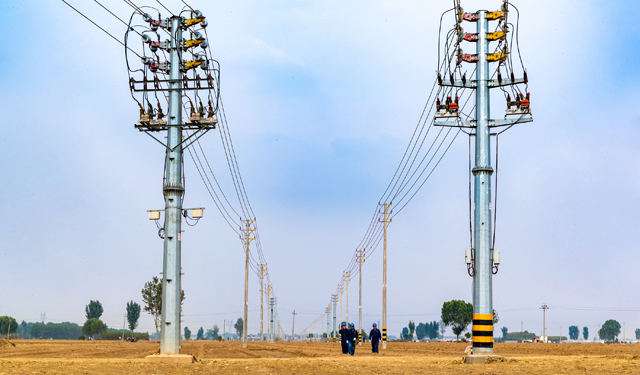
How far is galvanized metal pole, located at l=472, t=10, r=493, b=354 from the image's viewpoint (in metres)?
25.5

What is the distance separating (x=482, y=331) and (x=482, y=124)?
7923 mm

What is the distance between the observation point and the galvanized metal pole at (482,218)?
25.5m

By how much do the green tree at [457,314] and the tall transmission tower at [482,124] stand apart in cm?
12440

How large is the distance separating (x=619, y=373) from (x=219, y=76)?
1960 cm

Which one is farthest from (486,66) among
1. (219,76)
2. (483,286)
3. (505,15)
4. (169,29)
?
(169,29)

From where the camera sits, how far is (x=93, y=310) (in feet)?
550

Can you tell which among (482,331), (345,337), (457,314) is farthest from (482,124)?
(457,314)

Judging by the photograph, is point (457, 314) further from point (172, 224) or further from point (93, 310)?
point (172, 224)

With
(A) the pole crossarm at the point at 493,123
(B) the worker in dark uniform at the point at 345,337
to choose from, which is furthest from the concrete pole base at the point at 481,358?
(B) the worker in dark uniform at the point at 345,337

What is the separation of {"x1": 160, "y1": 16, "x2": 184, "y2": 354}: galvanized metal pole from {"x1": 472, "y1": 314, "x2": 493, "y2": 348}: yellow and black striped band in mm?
11646

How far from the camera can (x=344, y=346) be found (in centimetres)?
3453

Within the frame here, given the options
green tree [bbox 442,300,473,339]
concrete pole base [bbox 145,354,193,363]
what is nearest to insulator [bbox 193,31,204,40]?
concrete pole base [bbox 145,354,193,363]

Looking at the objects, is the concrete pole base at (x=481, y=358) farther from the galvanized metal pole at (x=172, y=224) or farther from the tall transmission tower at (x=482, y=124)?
the galvanized metal pole at (x=172, y=224)

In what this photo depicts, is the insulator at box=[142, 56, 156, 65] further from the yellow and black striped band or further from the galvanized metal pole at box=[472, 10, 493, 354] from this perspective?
the yellow and black striped band
